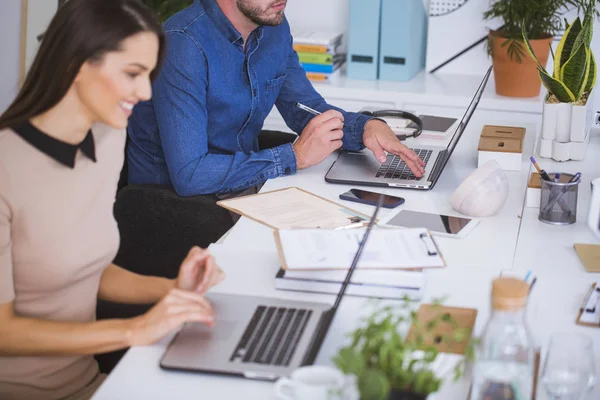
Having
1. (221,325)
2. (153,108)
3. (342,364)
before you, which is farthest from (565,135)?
(342,364)

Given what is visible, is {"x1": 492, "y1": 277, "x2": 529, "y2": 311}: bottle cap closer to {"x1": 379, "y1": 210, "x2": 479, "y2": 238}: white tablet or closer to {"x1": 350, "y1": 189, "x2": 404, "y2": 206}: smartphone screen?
{"x1": 379, "y1": 210, "x2": 479, "y2": 238}: white tablet

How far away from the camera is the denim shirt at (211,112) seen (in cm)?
224

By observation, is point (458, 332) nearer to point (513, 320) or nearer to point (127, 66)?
point (513, 320)

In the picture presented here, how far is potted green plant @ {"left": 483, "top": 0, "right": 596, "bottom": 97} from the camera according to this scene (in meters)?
3.40

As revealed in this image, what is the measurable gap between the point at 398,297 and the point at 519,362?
43 cm

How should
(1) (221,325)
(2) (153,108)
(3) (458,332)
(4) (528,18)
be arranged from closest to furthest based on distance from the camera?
(3) (458,332)
(1) (221,325)
(2) (153,108)
(4) (528,18)

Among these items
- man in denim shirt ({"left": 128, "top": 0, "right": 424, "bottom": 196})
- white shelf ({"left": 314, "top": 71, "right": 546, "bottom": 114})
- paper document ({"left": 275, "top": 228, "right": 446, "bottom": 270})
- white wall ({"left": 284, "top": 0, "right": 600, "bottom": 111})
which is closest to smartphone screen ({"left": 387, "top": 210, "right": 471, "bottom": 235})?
paper document ({"left": 275, "top": 228, "right": 446, "bottom": 270})

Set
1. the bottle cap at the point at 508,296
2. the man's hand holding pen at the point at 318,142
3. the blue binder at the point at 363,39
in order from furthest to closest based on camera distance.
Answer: the blue binder at the point at 363,39
the man's hand holding pen at the point at 318,142
the bottle cap at the point at 508,296

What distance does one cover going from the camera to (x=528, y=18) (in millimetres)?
3426

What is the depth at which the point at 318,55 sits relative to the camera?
147 inches

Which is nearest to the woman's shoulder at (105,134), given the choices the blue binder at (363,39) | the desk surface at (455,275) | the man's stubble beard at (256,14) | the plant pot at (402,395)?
the desk surface at (455,275)

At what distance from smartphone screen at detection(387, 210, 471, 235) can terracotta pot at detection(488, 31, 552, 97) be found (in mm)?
1662

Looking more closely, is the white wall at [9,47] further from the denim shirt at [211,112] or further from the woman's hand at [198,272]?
the woman's hand at [198,272]

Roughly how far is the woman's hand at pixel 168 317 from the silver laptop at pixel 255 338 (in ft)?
0.11
